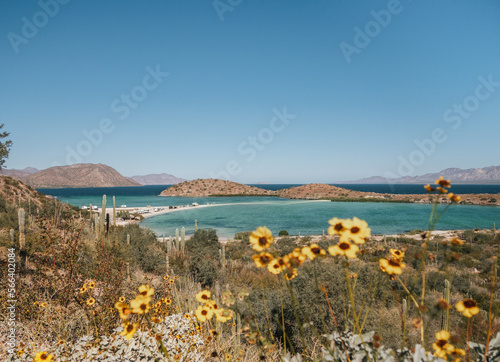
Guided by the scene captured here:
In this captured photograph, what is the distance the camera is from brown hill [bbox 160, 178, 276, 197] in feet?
240

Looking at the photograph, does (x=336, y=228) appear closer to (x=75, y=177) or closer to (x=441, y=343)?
(x=441, y=343)

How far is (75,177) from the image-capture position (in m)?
145

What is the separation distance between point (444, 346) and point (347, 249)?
1.90 ft

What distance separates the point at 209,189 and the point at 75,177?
379 ft

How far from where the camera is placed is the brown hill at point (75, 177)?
137 meters

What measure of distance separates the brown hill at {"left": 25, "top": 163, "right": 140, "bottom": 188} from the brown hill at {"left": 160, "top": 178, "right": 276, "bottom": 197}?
97.3m

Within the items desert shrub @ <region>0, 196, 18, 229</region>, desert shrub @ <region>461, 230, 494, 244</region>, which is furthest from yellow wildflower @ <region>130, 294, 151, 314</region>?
desert shrub @ <region>461, 230, 494, 244</region>

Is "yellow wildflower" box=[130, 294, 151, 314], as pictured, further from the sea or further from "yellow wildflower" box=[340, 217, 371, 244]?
the sea

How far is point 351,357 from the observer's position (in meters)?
1.43

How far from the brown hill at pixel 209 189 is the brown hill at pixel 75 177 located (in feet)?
319

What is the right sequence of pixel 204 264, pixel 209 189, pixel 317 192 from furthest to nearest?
pixel 209 189, pixel 317 192, pixel 204 264

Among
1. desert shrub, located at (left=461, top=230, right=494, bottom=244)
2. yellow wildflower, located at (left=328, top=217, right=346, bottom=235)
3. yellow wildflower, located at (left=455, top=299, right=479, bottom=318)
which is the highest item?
yellow wildflower, located at (left=328, top=217, right=346, bottom=235)

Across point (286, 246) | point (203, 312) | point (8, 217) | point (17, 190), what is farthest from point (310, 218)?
point (203, 312)

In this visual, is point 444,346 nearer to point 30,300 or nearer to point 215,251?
point 30,300
